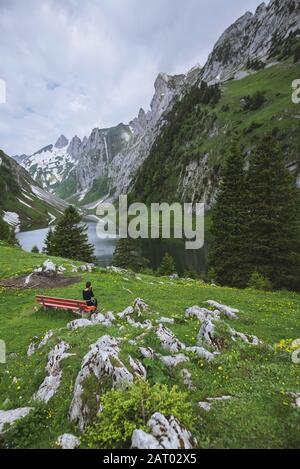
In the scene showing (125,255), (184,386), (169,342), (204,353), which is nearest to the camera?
(184,386)

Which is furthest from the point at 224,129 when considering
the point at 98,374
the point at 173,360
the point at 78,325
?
the point at 98,374

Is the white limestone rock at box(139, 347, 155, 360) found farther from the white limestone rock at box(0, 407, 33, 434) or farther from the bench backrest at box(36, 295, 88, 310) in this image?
the bench backrest at box(36, 295, 88, 310)

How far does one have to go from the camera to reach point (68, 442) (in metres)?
8.25

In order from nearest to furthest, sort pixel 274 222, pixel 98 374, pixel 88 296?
pixel 98 374, pixel 88 296, pixel 274 222

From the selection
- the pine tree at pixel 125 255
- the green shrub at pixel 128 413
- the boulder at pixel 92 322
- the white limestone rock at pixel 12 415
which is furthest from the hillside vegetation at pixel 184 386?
the pine tree at pixel 125 255

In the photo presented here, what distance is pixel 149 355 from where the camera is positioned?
11984 millimetres

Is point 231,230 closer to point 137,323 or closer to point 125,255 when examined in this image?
point 125,255

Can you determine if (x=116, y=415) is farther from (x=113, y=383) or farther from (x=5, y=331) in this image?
(x=5, y=331)

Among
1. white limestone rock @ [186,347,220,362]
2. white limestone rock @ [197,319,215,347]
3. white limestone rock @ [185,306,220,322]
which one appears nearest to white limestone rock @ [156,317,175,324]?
white limestone rock @ [185,306,220,322]

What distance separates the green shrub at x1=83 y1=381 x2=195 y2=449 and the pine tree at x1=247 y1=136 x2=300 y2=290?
31.6 m

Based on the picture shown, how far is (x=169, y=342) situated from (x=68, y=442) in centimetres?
639

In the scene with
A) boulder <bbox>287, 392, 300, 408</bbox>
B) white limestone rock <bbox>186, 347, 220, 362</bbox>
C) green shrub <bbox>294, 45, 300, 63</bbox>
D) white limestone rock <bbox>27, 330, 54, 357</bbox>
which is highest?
green shrub <bbox>294, 45, 300, 63</bbox>

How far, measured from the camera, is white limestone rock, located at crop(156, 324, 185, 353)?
1337 cm

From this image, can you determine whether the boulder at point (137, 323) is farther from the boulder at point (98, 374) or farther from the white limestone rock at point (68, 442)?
the white limestone rock at point (68, 442)
